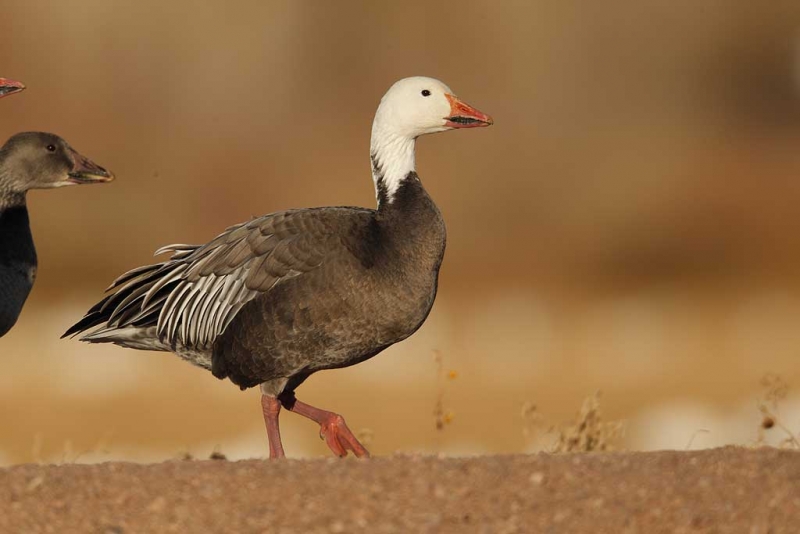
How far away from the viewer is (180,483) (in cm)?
647

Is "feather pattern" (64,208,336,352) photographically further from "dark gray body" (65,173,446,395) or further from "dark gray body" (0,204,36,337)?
"dark gray body" (0,204,36,337)

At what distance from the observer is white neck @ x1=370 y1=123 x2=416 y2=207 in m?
9.37

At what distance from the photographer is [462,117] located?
9500 millimetres

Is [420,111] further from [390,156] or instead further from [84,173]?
[84,173]

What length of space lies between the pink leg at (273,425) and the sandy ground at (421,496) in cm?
216

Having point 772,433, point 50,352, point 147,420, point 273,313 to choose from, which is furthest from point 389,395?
point 273,313

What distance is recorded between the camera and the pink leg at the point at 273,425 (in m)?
8.98

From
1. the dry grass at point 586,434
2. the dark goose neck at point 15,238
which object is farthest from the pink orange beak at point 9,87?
the dry grass at point 586,434

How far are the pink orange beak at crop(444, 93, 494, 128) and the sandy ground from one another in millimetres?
3062

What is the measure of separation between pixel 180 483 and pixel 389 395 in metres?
9.49

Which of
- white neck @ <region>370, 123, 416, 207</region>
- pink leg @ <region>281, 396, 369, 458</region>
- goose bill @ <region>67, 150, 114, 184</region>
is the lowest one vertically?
pink leg @ <region>281, 396, 369, 458</region>

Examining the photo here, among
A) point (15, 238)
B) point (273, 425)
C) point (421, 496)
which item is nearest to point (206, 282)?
point (273, 425)

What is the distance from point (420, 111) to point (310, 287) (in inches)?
49.2

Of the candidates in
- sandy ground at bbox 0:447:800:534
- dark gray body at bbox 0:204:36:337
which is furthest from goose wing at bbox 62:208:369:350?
sandy ground at bbox 0:447:800:534
